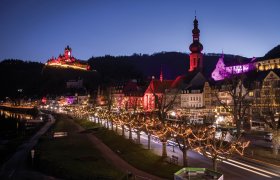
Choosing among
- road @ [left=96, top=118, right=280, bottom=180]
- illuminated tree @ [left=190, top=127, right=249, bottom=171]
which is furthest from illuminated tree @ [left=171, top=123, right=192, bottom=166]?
road @ [left=96, top=118, right=280, bottom=180]

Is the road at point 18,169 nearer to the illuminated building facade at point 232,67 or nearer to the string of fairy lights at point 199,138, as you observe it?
the string of fairy lights at point 199,138

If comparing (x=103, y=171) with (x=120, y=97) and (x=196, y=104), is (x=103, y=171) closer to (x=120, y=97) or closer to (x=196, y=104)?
(x=196, y=104)

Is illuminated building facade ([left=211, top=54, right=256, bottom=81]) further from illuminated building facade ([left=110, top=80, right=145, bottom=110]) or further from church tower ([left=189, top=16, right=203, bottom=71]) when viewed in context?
illuminated building facade ([left=110, top=80, right=145, bottom=110])

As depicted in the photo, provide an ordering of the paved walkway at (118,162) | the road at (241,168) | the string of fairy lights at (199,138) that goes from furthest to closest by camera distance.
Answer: the paved walkway at (118,162) → the string of fairy lights at (199,138) → the road at (241,168)

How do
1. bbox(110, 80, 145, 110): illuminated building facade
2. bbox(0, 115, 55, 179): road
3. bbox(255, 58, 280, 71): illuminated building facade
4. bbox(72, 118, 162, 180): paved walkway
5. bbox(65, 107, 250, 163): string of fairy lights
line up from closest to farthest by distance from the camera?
bbox(65, 107, 250, 163): string of fairy lights, bbox(72, 118, 162, 180): paved walkway, bbox(0, 115, 55, 179): road, bbox(255, 58, 280, 71): illuminated building facade, bbox(110, 80, 145, 110): illuminated building facade

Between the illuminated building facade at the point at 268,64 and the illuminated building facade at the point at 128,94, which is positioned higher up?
the illuminated building facade at the point at 268,64

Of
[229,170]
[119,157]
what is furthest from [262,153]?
[119,157]

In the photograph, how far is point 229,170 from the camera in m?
41.1

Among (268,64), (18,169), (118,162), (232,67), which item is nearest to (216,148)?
(118,162)

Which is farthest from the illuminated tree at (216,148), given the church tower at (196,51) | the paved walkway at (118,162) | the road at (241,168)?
the church tower at (196,51)

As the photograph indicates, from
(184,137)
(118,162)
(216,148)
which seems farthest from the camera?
(118,162)

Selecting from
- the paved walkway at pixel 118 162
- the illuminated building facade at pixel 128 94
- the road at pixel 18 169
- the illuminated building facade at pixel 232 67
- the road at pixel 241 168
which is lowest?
the road at pixel 18 169

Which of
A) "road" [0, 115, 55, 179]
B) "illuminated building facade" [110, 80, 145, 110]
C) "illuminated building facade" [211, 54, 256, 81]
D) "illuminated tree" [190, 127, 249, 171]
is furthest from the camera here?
"illuminated building facade" [110, 80, 145, 110]

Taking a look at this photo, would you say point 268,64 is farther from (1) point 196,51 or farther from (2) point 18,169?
(2) point 18,169
